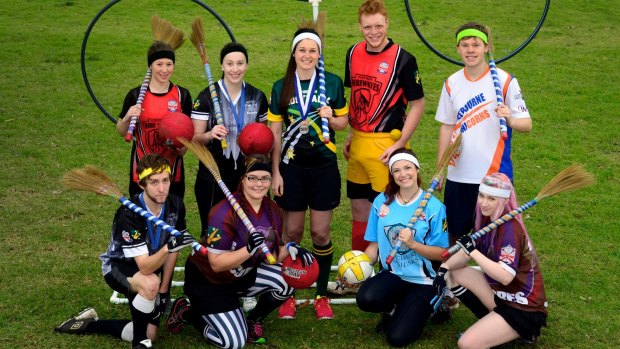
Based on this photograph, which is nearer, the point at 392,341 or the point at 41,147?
the point at 392,341

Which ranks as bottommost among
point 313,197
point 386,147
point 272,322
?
point 272,322

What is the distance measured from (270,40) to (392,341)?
10045 millimetres

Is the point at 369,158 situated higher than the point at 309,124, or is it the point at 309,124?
the point at 309,124

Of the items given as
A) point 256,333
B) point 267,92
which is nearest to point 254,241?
point 256,333

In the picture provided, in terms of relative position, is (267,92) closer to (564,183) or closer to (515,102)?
(515,102)

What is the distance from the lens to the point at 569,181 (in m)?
4.95

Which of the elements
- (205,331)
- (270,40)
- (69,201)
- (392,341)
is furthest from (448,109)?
(270,40)

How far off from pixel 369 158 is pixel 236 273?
128 centimetres

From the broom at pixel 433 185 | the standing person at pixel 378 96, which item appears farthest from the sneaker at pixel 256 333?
the standing person at pixel 378 96

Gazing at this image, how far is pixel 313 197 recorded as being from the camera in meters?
5.53

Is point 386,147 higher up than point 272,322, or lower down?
higher up

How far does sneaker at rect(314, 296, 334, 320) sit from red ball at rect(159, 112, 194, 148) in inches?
58.4

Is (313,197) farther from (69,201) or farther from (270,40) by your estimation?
(270,40)

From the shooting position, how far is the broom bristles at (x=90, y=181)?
490 cm
